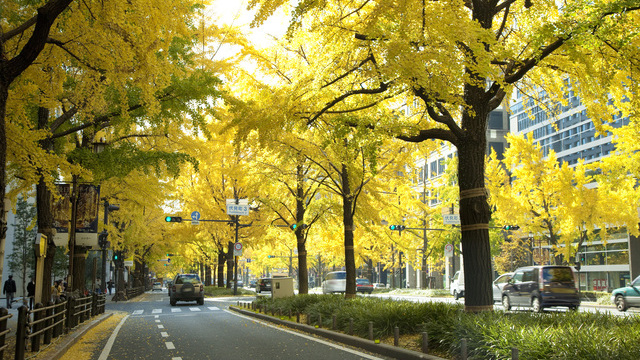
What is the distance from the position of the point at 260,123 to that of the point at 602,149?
40.5 meters

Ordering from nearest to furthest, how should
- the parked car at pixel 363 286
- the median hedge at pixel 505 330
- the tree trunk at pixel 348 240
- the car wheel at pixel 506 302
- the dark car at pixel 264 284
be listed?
1. the median hedge at pixel 505 330
2. the tree trunk at pixel 348 240
3. the car wheel at pixel 506 302
4. the parked car at pixel 363 286
5. the dark car at pixel 264 284

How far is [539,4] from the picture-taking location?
36.9ft

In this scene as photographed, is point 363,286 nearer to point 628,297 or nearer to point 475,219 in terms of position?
point 628,297

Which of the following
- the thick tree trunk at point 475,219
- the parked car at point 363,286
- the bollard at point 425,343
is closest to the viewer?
the bollard at point 425,343

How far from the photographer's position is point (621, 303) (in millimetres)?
24016

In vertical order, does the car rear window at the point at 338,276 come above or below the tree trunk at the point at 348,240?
below

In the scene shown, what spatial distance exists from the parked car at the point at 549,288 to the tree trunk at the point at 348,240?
742 cm

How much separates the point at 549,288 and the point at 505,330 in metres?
14.6

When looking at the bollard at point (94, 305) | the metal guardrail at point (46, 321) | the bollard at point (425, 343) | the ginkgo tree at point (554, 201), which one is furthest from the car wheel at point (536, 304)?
the bollard at point (94, 305)

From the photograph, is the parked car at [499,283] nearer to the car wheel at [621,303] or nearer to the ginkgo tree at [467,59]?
the car wheel at [621,303]

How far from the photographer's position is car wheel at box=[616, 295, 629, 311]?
23.8 metres

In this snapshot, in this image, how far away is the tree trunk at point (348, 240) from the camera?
64.2ft

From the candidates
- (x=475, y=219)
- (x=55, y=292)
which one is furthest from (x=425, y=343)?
(x=55, y=292)

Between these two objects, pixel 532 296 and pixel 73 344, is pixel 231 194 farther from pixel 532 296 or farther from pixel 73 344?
pixel 73 344
